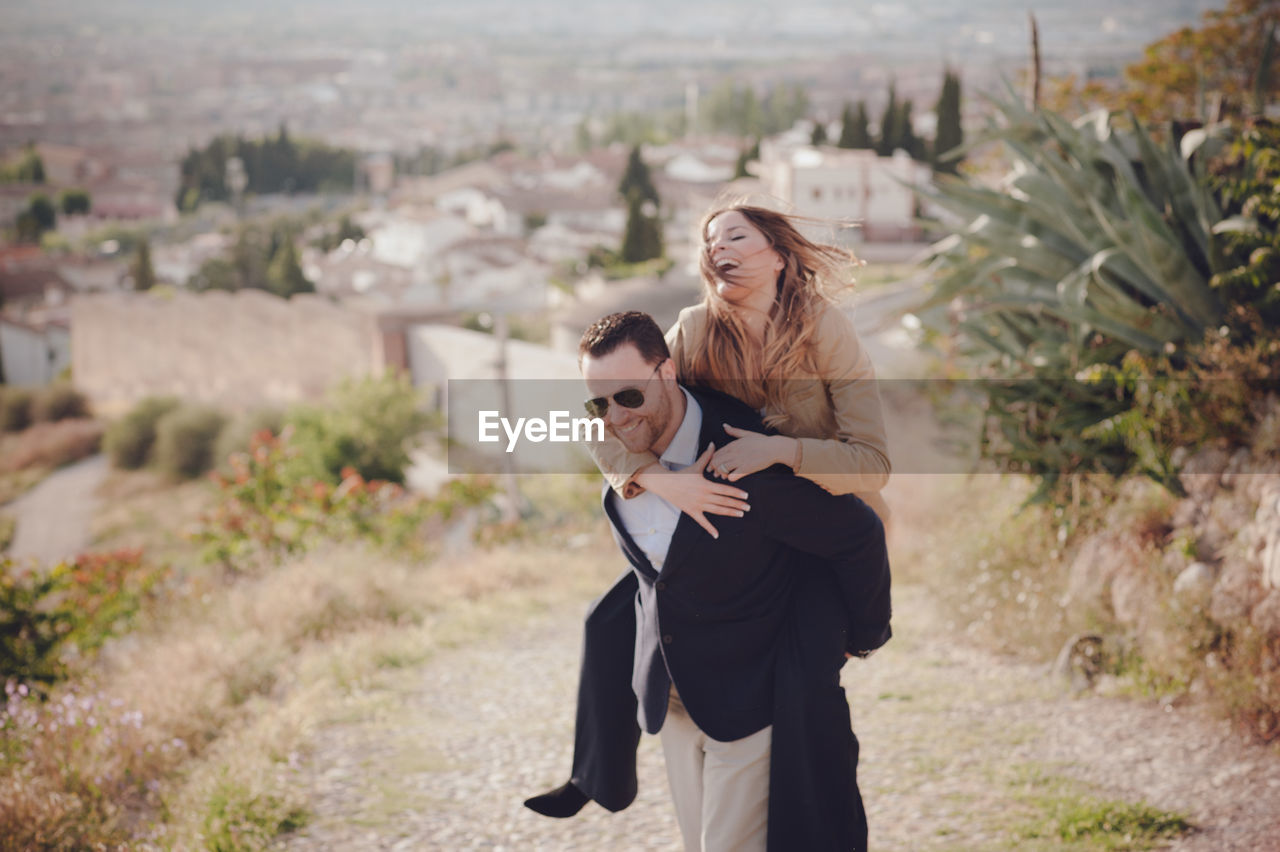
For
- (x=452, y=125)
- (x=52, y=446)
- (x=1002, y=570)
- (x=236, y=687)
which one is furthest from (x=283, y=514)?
(x=452, y=125)

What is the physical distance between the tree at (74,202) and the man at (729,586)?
3745 inches

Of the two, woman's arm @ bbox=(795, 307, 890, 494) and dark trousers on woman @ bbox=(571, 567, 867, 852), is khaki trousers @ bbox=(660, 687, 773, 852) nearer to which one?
dark trousers on woman @ bbox=(571, 567, 867, 852)

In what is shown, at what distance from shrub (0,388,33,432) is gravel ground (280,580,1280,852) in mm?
37798

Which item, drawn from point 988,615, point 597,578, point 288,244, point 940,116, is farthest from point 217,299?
point 988,615

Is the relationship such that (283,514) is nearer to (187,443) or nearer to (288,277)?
(187,443)

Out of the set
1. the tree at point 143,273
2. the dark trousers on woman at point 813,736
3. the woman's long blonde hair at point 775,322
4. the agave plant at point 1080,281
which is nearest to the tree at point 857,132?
the agave plant at point 1080,281

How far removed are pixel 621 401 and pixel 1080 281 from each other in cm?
301

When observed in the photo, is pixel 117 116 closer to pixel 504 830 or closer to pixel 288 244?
pixel 288 244

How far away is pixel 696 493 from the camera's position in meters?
1.97

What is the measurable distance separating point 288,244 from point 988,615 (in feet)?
165

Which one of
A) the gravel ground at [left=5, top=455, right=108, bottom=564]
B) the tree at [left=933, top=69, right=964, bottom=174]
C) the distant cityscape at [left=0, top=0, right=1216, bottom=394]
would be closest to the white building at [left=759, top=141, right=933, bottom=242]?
the distant cityscape at [left=0, top=0, right=1216, bottom=394]

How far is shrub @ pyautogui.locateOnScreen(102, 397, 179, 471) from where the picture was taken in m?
30.9

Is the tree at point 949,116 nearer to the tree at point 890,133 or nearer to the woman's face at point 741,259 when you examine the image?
the tree at point 890,133

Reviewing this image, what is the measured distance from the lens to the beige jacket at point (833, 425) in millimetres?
1989
